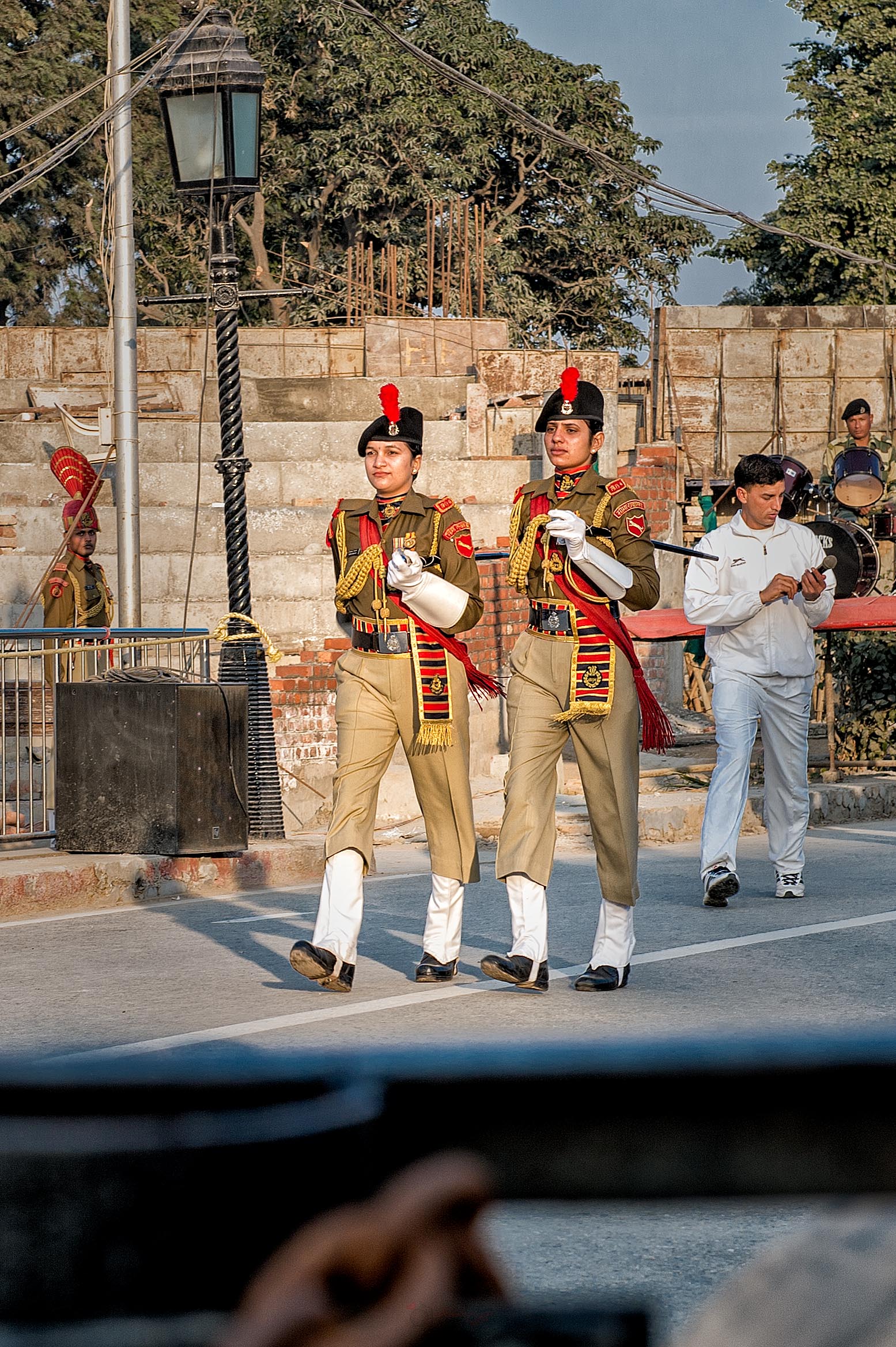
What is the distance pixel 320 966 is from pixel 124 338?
950 cm

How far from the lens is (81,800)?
901cm

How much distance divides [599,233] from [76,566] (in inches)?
985

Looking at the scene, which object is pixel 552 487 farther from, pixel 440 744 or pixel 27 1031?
pixel 27 1031

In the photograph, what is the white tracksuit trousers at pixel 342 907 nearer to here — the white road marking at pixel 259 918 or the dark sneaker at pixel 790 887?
the white road marking at pixel 259 918

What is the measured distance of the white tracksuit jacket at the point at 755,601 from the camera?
8641 millimetres

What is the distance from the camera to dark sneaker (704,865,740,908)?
7953mm

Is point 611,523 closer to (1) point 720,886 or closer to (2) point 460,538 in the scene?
(2) point 460,538

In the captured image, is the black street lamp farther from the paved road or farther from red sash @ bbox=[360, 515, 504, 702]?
red sash @ bbox=[360, 515, 504, 702]

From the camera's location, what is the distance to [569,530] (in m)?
6.05

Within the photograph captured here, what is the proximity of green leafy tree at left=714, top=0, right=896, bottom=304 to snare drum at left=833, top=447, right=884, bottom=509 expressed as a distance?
1603 cm

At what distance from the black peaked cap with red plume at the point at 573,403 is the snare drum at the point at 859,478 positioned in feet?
31.5

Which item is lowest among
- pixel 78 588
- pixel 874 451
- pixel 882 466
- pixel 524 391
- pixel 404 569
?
pixel 78 588

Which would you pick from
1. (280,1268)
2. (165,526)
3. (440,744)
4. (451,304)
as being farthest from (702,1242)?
(451,304)

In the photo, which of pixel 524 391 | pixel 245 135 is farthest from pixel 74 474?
pixel 524 391
